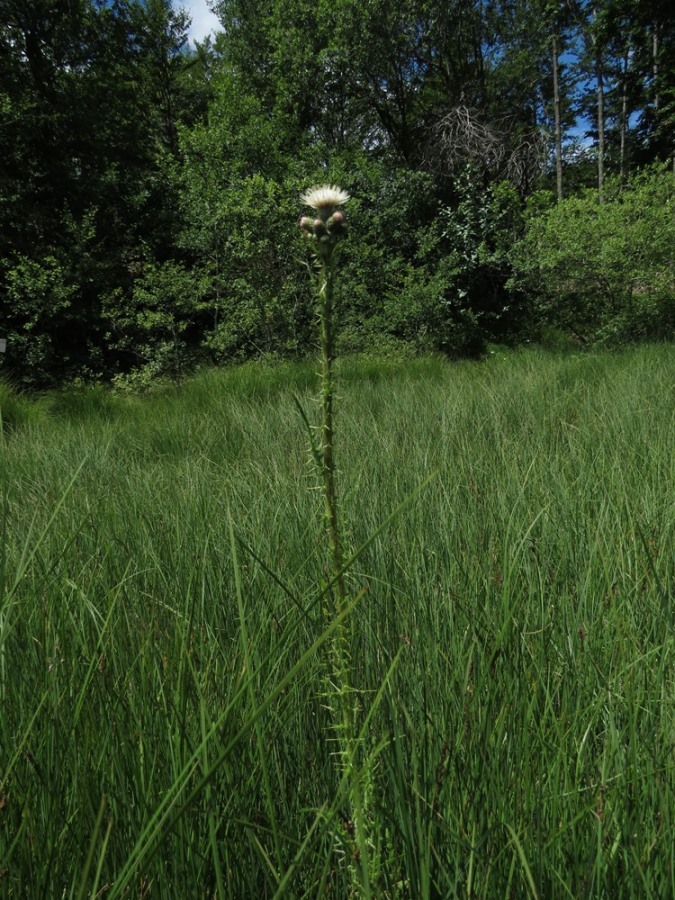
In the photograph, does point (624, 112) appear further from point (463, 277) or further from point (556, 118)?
point (463, 277)

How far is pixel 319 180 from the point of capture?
9.88m

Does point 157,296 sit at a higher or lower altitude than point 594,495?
higher

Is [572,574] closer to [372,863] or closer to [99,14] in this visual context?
[372,863]

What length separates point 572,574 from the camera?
3.91 feet

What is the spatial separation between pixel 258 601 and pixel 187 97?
1629 cm

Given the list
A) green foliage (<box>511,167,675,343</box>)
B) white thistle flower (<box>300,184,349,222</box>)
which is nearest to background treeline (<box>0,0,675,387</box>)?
green foliage (<box>511,167,675,343</box>)

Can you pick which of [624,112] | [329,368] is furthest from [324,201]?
[624,112]

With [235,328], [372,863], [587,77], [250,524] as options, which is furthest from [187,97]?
[372,863]

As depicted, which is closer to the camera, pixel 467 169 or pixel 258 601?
pixel 258 601

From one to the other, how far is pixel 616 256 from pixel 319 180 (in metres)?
5.58

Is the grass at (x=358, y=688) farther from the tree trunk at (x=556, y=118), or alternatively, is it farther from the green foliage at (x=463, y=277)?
the tree trunk at (x=556, y=118)

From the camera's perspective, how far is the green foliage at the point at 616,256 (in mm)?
7613

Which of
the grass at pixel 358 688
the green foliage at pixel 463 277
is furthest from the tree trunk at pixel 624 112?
the grass at pixel 358 688

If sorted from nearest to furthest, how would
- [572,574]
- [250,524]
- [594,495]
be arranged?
1. [572,574]
2. [250,524]
3. [594,495]
